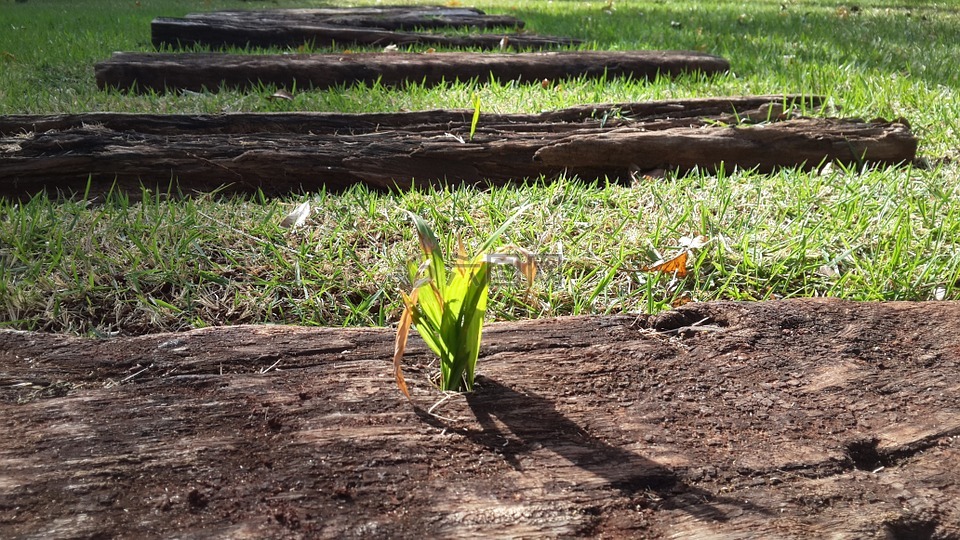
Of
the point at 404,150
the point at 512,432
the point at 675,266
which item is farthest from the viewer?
the point at 404,150

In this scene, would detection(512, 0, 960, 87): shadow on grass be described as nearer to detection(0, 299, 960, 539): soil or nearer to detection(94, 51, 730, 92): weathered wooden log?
detection(94, 51, 730, 92): weathered wooden log

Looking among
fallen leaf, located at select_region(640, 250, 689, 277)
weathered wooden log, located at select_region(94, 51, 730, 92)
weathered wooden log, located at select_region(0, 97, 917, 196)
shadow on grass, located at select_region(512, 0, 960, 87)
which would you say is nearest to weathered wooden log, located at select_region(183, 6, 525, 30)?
shadow on grass, located at select_region(512, 0, 960, 87)

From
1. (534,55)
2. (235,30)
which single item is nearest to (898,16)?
(534,55)

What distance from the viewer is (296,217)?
92.0 inches

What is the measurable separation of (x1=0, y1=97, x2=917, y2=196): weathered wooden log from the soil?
4.22 ft

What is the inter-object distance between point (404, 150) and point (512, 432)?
1.73 meters

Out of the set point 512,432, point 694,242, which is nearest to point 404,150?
point 694,242

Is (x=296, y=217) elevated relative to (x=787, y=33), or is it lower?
lower

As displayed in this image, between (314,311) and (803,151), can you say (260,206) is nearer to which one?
(314,311)

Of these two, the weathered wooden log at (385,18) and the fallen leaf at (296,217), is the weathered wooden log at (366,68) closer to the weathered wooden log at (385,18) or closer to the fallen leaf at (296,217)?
the weathered wooden log at (385,18)

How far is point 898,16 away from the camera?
7504 millimetres

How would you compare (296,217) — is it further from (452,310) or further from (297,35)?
(297,35)

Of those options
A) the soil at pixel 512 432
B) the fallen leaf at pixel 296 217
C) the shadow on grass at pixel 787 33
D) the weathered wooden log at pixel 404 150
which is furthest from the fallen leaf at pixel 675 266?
the shadow on grass at pixel 787 33

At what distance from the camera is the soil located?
110 centimetres
